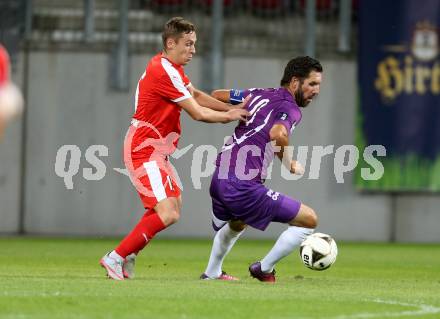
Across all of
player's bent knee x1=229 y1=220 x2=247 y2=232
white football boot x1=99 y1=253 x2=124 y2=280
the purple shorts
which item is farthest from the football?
white football boot x1=99 y1=253 x2=124 y2=280

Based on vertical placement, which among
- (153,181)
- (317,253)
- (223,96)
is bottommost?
(317,253)

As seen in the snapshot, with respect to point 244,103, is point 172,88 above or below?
above

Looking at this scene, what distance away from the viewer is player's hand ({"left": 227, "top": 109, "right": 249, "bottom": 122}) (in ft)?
32.6

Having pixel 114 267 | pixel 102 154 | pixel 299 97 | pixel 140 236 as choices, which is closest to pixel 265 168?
pixel 299 97

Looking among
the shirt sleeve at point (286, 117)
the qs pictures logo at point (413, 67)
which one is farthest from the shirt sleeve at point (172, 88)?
the qs pictures logo at point (413, 67)

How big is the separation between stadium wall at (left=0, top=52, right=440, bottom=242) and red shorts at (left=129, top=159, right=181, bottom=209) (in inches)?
342

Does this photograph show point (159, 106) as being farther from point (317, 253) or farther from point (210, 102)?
point (317, 253)

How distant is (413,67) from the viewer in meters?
19.1

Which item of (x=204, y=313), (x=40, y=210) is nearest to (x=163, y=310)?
(x=204, y=313)

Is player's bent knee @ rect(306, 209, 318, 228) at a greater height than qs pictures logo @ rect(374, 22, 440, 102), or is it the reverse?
qs pictures logo @ rect(374, 22, 440, 102)

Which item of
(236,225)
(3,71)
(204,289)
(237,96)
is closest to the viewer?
(3,71)

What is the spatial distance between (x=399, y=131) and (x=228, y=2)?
3561mm

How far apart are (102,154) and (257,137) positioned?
9134 millimetres

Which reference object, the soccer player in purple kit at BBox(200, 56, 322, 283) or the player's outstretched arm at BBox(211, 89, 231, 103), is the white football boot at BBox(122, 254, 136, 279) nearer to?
the soccer player in purple kit at BBox(200, 56, 322, 283)
